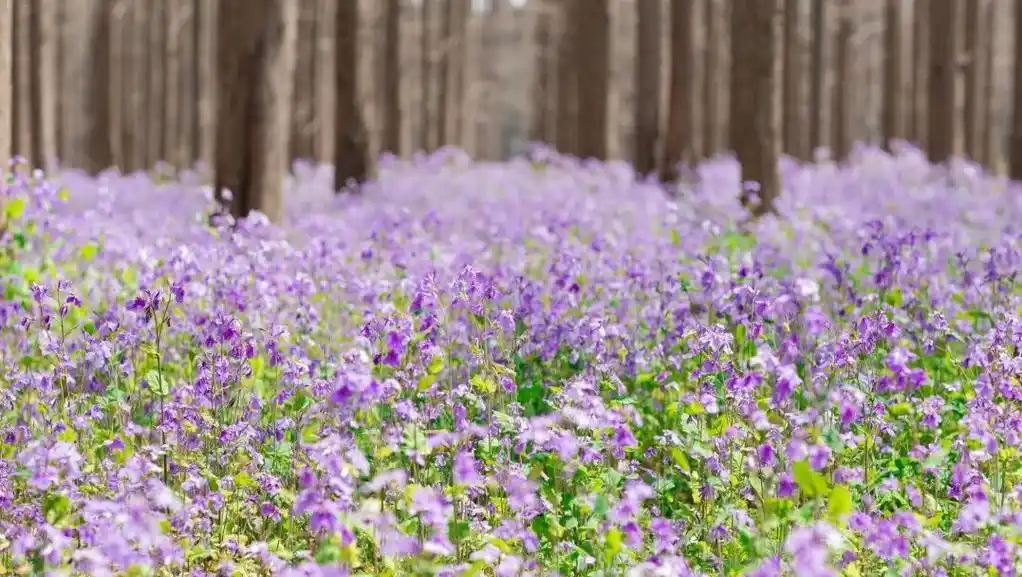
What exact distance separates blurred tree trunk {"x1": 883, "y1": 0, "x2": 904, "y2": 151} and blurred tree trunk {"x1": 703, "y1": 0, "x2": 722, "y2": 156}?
3.50m

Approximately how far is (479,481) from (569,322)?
1.73 m

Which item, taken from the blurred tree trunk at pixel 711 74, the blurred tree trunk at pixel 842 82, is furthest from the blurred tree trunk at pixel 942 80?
the blurred tree trunk at pixel 842 82

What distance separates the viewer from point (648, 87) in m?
18.7

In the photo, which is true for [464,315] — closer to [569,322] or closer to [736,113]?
[569,322]

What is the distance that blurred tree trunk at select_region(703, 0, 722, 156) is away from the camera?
1055 inches

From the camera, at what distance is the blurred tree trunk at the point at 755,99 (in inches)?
469

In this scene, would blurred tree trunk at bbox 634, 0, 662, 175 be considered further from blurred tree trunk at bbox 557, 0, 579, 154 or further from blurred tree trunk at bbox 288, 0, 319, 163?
blurred tree trunk at bbox 288, 0, 319, 163

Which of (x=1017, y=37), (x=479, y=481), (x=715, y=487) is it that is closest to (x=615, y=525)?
(x=479, y=481)

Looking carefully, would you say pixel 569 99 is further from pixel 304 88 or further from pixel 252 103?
pixel 252 103

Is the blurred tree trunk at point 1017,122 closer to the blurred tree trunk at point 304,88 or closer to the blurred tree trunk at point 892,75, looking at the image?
the blurred tree trunk at point 892,75

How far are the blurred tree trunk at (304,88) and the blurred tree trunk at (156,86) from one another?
279 inches

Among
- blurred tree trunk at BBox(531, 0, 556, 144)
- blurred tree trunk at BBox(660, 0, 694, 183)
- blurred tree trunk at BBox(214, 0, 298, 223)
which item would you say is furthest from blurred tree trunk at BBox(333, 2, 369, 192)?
blurred tree trunk at BBox(531, 0, 556, 144)

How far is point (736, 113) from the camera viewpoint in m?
12.2

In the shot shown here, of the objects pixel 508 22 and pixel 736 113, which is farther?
pixel 508 22
